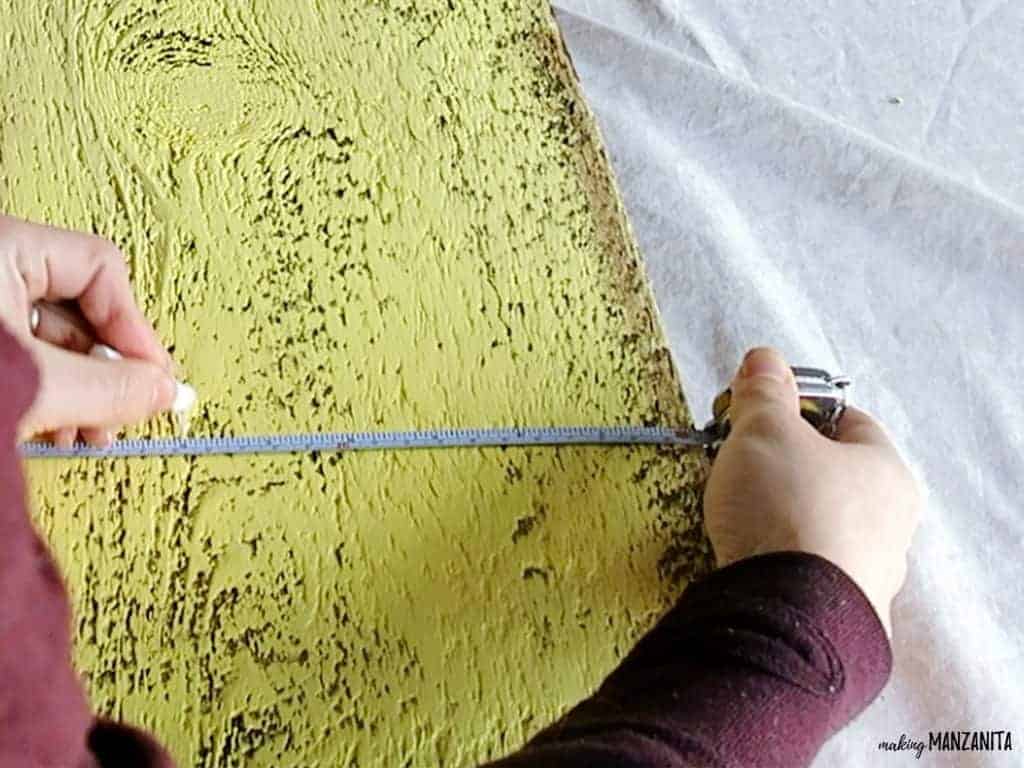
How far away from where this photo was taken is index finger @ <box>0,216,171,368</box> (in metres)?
0.58

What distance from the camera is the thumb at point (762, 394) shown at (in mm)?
645

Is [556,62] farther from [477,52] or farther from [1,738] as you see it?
[1,738]

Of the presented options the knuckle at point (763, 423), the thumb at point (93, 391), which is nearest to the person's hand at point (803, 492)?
the knuckle at point (763, 423)

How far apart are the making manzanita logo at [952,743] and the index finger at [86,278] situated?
16.5 inches

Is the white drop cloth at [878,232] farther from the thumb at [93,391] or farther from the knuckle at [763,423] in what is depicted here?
the thumb at [93,391]

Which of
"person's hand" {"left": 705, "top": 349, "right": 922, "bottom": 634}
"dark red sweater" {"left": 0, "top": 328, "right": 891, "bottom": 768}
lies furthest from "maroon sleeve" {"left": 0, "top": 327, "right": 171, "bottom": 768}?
"person's hand" {"left": 705, "top": 349, "right": 922, "bottom": 634}

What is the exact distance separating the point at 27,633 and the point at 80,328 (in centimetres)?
22

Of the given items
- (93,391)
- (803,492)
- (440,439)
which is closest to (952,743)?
(803,492)

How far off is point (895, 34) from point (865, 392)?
1.05 ft

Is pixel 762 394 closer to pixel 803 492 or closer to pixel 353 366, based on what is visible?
pixel 803 492

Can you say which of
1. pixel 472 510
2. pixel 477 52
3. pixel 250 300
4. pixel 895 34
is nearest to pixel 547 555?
pixel 472 510

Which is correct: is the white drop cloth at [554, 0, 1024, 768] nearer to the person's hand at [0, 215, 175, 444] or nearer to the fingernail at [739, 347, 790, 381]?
the fingernail at [739, 347, 790, 381]

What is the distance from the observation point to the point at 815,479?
630mm

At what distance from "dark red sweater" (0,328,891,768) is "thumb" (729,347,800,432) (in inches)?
3.2
